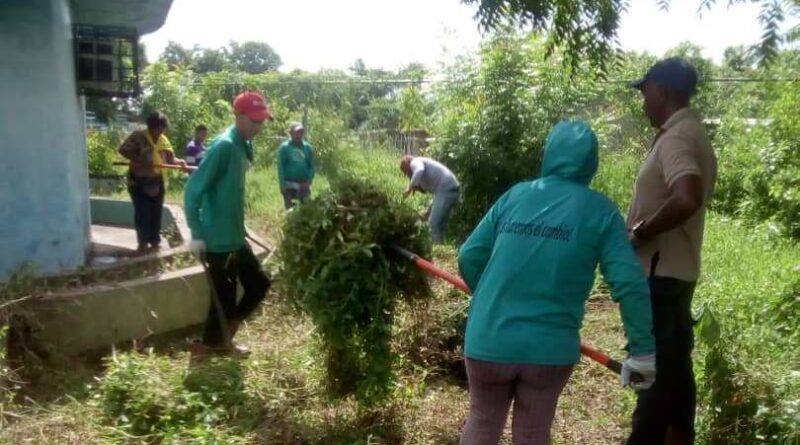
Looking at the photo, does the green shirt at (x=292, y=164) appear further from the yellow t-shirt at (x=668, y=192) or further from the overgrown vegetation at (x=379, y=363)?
the yellow t-shirt at (x=668, y=192)

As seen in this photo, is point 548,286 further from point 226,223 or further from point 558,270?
point 226,223

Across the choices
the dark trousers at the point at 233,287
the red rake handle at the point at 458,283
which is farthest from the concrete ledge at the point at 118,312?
the red rake handle at the point at 458,283

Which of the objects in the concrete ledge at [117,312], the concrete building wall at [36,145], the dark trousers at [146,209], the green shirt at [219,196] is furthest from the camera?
the dark trousers at [146,209]

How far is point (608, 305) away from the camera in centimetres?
654

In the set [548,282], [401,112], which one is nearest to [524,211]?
[548,282]

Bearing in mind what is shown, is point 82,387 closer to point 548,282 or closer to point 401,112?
point 548,282

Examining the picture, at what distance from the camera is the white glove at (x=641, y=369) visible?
2.61 metres

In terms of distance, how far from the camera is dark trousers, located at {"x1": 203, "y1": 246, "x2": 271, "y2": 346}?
16.4 feet

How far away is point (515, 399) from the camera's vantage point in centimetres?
281

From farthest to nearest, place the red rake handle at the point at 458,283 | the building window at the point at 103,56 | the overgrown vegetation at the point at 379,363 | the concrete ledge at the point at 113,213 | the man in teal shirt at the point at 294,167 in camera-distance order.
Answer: the concrete ledge at the point at 113,213, the man in teal shirt at the point at 294,167, the building window at the point at 103,56, the overgrown vegetation at the point at 379,363, the red rake handle at the point at 458,283

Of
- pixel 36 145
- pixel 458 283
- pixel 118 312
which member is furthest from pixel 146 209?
pixel 458 283

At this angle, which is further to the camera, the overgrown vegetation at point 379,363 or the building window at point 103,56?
the building window at point 103,56

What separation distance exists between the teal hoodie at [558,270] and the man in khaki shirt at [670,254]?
620 mm

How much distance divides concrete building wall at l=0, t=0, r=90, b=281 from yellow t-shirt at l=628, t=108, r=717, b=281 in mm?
4234
